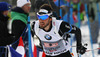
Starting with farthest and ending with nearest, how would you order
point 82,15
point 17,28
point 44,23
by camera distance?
point 82,15 < point 17,28 < point 44,23

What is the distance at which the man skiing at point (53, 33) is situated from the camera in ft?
13.3

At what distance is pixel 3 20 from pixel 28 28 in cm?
69

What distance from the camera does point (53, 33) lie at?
13.4 ft

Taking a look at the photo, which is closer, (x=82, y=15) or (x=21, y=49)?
(x=21, y=49)

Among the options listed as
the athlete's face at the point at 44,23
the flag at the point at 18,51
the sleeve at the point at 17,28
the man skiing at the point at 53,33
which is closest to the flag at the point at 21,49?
the flag at the point at 18,51

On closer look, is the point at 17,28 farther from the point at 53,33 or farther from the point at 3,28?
the point at 53,33

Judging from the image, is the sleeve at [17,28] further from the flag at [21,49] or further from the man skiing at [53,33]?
the man skiing at [53,33]

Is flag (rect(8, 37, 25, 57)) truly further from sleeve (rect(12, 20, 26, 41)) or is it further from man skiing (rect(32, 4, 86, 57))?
man skiing (rect(32, 4, 86, 57))

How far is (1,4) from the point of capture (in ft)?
17.7

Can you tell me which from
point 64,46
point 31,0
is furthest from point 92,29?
point 64,46

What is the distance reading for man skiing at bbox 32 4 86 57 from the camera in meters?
4.05

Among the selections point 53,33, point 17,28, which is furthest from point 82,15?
point 53,33

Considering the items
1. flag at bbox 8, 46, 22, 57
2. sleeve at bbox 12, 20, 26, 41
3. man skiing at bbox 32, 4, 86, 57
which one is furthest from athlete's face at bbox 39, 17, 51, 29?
flag at bbox 8, 46, 22, 57

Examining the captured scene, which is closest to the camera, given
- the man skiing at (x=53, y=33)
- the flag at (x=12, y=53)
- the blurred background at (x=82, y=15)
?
the man skiing at (x=53, y=33)
